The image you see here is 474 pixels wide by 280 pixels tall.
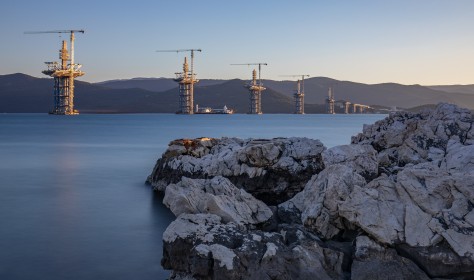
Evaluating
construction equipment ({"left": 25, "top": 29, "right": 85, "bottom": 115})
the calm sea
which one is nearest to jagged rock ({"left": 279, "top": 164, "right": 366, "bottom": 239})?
the calm sea

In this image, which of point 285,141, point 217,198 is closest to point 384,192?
point 217,198

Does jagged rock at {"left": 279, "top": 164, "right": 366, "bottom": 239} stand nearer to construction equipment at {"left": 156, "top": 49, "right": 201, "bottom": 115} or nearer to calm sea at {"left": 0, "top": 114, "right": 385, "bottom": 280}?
calm sea at {"left": 0, "top": 114, "right": 385, "bottom": 280}

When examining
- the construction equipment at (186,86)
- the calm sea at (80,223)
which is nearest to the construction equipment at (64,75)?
the construction equipment at (186,86)

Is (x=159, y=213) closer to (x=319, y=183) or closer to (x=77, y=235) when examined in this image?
(x=77, y=235)

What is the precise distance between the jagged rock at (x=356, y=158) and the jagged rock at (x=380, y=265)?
3.24 meters

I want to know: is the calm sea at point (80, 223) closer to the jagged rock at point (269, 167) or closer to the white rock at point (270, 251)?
the jagged rock at point (269, 167)

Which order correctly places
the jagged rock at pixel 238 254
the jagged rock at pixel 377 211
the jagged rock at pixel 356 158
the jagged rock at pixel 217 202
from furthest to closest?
1. the jagged rock at pixel 356 158
2. the jagged rock at pixel 217 202
3. the jagged rock at pixel 377 211
4. the jagged rock at pixel 238 254

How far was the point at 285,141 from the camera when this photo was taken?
14.7m

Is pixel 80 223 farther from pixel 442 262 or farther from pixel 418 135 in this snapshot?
pixel 418 135

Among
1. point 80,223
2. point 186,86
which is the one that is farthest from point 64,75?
point 80,223

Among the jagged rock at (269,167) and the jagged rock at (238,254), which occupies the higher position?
the jagged rock at (269,167)

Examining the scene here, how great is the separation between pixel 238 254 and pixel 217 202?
1688 millimetres

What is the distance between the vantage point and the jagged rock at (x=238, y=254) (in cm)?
748

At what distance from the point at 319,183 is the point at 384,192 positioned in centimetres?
148
